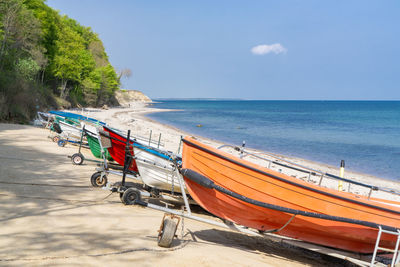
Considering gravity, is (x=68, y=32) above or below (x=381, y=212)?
above

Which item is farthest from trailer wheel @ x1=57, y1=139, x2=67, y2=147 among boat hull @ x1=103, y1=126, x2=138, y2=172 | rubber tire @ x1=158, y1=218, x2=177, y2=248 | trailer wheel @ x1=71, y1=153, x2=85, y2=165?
rubber tire @ x1=158, y1=218, x2=177, y2=248

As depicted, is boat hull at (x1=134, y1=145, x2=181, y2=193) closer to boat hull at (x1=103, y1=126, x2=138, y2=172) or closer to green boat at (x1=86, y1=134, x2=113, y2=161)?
boat hull at (x1=103, y1=126, x2=138, y2=172)

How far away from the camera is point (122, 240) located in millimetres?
4633

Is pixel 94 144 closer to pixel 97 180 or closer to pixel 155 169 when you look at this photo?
pixel 97 180

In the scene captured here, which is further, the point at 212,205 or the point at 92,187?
the point at 92,187

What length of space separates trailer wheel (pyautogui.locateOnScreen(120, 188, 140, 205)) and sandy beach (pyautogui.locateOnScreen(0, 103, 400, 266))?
142 millimetres

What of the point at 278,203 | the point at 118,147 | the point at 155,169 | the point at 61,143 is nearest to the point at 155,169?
the point at 155,169

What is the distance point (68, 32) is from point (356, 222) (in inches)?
1800

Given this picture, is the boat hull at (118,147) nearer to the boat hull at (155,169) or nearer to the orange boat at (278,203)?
the boat hull at (155,169)

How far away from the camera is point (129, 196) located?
6.54 meters

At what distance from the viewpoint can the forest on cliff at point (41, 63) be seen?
20391 mm

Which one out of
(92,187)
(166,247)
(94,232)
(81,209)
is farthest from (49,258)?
(92,187)

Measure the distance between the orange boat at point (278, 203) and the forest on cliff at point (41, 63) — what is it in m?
17.8

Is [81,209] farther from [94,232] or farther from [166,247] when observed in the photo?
[166,247]
